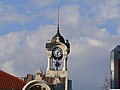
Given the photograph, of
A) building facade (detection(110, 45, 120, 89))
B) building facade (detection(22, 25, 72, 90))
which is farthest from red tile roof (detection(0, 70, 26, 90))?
building facade (detection(110, 45, 120, 89))

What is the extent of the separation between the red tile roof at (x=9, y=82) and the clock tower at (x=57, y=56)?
4219 mm

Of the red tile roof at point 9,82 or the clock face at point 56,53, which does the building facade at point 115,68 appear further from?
the clock face at point 56,53

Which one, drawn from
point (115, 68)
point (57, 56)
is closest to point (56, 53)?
point (57, 56)

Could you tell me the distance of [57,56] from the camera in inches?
1925

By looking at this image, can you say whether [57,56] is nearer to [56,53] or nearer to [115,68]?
[56,53]

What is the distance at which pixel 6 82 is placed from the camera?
45875 millimetres

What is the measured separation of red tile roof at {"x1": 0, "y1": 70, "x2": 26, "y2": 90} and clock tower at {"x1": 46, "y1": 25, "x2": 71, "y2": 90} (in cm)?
422

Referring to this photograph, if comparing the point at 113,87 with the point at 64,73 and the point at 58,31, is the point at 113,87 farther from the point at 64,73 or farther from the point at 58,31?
the point at 58,31

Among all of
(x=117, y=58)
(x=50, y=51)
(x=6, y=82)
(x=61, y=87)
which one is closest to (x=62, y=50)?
(x=50, y=51)

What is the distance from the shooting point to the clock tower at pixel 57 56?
48531 millimetres

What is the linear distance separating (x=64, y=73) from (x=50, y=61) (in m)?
2.13

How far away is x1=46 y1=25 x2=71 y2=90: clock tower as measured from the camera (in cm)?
4853

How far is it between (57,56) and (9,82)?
6547 mm

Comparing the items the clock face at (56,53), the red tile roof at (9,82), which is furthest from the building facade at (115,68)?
the clock face at (56,53)
